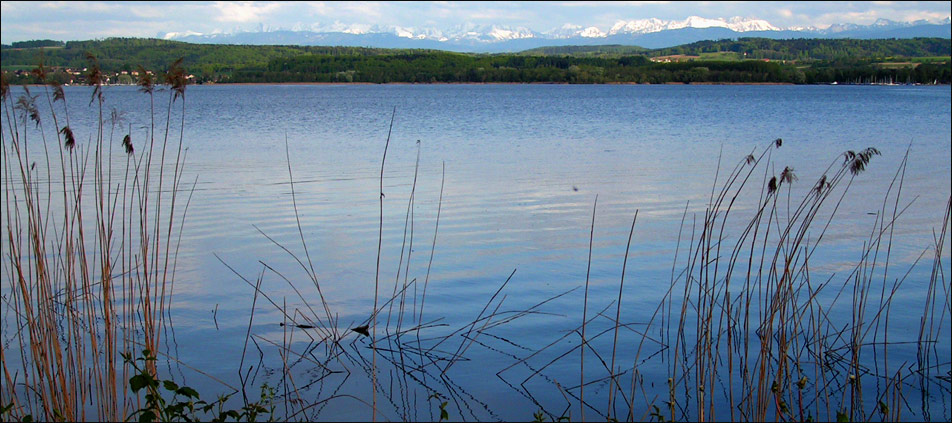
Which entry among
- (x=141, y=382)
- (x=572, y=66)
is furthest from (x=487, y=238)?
(x=572, y=66)

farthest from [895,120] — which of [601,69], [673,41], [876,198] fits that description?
[673,41]

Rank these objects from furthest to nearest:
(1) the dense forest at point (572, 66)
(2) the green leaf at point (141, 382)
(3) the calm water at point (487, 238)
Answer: (1) the dense forest at point (572, 66) < (3) the calm water at point (487, 238) < (2) the green leaf at point (141, 382)

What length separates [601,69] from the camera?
85250 millimetres

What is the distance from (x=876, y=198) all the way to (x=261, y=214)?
24.9 feet

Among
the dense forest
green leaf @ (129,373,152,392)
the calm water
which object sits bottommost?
the calm water

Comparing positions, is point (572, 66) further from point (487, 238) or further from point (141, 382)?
point (141, 382)

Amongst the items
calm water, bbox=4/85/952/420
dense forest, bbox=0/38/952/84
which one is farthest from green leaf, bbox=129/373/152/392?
dense forest, bbox=0/38/952/84

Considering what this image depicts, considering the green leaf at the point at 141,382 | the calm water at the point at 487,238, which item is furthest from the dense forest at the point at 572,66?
the green leaf at the point at 141,382

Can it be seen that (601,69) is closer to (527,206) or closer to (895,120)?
(895,120)

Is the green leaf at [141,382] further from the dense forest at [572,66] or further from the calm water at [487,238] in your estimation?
the dense forest at [572,66]

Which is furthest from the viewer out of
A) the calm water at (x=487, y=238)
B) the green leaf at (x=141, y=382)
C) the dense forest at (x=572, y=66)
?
the dense forest at (x=572, y=66)

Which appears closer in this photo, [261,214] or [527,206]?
[261,214]

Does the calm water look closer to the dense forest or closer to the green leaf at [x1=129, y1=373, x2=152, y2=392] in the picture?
the green leaf at [x1=129, y1=373, x2=152, y2=392]

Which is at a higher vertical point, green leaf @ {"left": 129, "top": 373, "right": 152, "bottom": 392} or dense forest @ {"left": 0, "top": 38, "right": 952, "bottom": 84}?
dense forest @ {"left": 0, "top": 38, "right": 952, "bottom": 84}
